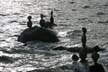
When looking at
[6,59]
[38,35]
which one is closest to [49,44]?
[38,35]

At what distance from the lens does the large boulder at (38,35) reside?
29.9 m

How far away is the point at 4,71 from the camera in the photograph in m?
22.4

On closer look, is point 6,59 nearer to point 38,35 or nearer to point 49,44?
point 49,44

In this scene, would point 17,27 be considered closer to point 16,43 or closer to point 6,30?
point 6,30

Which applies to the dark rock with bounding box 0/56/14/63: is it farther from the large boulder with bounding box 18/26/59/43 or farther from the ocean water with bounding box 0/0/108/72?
the large boulder with bounding box 18/26/59/43

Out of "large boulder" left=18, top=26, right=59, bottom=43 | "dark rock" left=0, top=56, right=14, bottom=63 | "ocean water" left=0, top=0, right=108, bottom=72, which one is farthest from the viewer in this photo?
"large boulder" left=18, top=26, right=59, bottom=43

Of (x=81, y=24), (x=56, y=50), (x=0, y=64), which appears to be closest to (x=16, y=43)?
(x=56, y=50)

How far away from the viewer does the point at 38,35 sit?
99.0ft

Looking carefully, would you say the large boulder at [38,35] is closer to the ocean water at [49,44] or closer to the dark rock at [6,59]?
the ocean water at [49,44]

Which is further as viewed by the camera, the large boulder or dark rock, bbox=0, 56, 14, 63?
the large boulder

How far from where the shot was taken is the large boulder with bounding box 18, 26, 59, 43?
98.2 ft

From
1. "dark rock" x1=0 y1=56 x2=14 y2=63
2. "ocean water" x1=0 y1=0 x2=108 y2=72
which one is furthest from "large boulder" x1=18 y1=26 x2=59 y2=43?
"dark rock" x1=0 y1=56 x2=14 y2=63

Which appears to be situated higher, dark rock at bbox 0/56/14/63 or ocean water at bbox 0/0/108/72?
dark rock at bbox 0/56/14/63

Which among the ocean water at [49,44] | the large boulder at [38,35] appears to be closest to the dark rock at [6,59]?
the ocean water at [49,44]
